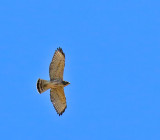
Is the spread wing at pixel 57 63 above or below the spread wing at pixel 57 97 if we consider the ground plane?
above

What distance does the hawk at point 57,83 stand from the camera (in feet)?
110

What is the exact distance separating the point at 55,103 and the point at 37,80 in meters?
1.46

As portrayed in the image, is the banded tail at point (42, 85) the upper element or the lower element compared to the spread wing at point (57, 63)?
lower

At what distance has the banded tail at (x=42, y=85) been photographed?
33344mm

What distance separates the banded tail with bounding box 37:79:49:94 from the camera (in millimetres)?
33344

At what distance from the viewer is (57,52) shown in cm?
3347

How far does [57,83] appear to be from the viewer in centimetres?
3378

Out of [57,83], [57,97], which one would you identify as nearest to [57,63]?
[57,83]

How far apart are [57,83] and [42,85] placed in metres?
0.69

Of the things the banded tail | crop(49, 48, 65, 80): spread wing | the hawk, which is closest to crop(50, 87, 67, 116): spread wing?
the hawk

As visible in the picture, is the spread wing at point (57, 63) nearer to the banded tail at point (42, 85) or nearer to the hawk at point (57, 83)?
the hawk at point (57, 83)

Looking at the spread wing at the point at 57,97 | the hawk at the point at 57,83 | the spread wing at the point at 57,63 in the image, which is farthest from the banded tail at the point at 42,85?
the spread wing at the point at 57,97

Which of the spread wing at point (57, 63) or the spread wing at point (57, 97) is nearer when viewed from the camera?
the spread wing at point (57, 63)

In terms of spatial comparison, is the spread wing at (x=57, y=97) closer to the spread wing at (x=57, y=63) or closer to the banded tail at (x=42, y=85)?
the banded tail at (x=42, y=85)
